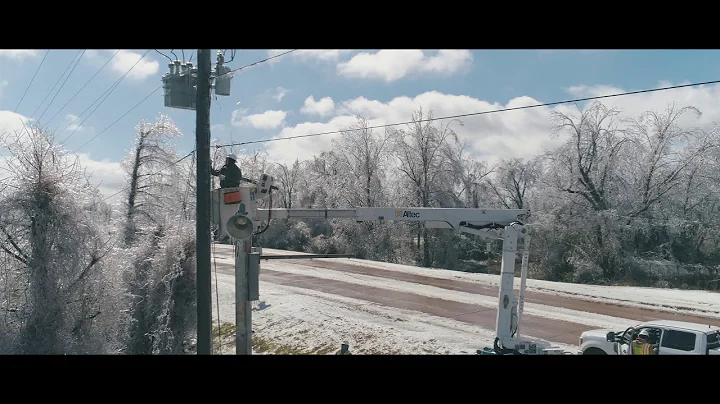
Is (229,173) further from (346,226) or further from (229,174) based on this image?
(346,226)

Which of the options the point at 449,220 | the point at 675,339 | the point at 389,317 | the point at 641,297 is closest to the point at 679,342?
the point at 675,339

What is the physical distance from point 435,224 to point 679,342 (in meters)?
5.16

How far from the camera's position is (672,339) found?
9688mm

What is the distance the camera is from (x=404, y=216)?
1141 centimetres

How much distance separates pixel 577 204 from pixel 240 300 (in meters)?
27.4

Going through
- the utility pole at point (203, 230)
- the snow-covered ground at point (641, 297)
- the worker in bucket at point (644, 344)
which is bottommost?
the snow-covered ground at point (641, 297)

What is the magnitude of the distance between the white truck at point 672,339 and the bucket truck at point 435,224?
1004 mm

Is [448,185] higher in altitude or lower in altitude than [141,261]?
higher

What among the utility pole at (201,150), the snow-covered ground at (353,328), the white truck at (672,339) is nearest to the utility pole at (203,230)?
the utility pole at (201,150)

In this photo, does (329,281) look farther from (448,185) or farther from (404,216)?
(448,185)

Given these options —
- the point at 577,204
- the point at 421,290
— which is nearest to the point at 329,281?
the point at 421,290

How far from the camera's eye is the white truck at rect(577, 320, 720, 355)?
30.6 feet

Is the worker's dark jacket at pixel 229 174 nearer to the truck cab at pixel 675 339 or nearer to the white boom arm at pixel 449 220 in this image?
the white boom arm at pixel 449 220

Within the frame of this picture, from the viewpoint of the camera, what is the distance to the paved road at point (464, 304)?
14.6m
